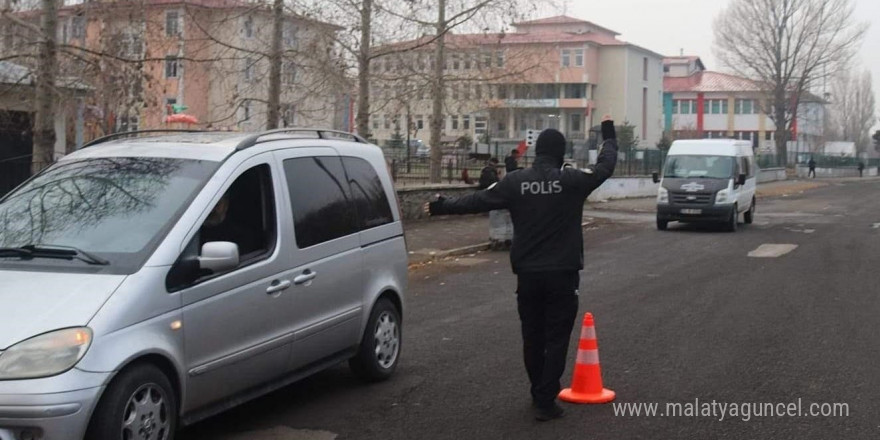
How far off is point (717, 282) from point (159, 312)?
10.3 metres

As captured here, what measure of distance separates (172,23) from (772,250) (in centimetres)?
1237

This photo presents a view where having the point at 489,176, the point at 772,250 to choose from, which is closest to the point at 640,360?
the point at 772,250

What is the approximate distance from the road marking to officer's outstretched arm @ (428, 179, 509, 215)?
1262cm

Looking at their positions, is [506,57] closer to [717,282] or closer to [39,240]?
[717,282]

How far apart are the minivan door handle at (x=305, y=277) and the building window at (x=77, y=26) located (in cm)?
1193

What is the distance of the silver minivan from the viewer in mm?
4996

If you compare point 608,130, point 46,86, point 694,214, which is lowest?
point 694,214

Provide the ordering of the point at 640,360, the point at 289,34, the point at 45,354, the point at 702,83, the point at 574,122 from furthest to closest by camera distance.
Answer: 1. the point at 702,83
2. the point at 574,122
3. the point at 289,34
4. the point at 640,360
5. the point at 45,354

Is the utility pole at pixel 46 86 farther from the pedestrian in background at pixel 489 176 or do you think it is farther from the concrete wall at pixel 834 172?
the concrete wall at pixel 834 172

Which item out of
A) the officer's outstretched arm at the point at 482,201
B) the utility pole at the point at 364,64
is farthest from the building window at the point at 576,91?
the officer's outstretched arm at the point at 482,201

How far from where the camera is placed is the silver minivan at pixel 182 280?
5.00 metres

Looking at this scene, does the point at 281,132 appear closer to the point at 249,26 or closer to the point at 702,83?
the point at 249,26

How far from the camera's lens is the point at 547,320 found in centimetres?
665

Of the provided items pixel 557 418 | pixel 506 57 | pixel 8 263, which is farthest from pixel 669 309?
pixel 506 57
